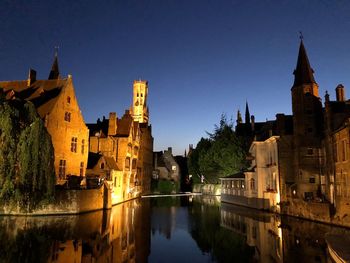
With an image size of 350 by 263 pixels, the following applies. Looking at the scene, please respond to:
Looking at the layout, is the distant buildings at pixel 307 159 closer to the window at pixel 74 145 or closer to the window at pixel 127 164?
the window at pixel 127 164

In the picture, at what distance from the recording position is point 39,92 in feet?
133

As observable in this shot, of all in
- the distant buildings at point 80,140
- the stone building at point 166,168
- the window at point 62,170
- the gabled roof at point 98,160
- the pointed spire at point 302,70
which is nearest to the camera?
the window at point 62,170

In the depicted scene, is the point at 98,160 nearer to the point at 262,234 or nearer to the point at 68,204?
the point at 68,204

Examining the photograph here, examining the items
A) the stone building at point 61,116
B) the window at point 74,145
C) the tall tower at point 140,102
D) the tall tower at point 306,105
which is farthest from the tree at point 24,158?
the tall tower at point 140,102

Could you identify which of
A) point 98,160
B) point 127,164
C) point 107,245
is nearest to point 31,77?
point 98,160

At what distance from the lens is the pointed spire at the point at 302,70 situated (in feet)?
126

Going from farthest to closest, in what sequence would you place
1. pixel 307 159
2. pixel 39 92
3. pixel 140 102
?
pixel 140 102 → pixel 39 92 → pixel 307 159

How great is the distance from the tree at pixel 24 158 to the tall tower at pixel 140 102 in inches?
3225

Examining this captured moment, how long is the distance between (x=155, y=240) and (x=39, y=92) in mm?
26891

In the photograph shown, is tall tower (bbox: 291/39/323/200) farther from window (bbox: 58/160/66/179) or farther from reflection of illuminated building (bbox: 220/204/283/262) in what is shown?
window (bbox: 58/160/66/179)

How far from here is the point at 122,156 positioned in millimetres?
52938

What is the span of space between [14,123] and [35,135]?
2.22 m

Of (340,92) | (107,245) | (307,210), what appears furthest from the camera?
(340,92)

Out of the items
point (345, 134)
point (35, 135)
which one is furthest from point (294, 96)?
point (35, 135)
